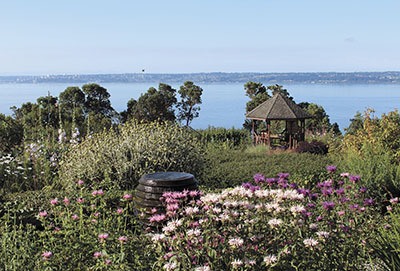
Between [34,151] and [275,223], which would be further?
[34,151]

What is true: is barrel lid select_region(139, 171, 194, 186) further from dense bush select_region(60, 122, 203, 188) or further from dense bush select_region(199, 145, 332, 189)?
dense bush select_region(60, 122, 203, 188)

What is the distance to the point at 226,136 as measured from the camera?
1455 centimetres

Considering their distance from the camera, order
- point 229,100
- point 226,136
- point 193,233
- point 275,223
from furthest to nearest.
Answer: point 229,100 → point 226,136 → point 275,223 → point 193,233

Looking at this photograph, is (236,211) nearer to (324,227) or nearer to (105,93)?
(324,227)

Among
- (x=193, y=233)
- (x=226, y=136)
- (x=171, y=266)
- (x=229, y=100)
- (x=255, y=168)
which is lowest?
(x=229, y=100)

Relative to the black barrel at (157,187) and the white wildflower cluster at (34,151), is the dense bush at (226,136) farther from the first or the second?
the black barrel at (157,187)

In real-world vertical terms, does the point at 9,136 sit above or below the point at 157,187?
below

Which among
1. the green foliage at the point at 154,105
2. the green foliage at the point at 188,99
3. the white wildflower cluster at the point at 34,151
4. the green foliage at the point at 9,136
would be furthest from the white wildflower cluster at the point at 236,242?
the green foliage at the point at 188,99

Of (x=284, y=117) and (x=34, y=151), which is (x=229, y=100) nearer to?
(x=284, y=117)

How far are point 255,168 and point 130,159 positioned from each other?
204 centimetres

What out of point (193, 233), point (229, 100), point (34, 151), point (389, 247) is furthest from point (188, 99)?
point (229, 100)

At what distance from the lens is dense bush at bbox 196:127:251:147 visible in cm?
1410

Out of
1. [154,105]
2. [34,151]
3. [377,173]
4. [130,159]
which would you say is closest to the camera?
[377,173]

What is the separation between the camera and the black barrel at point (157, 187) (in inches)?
184
